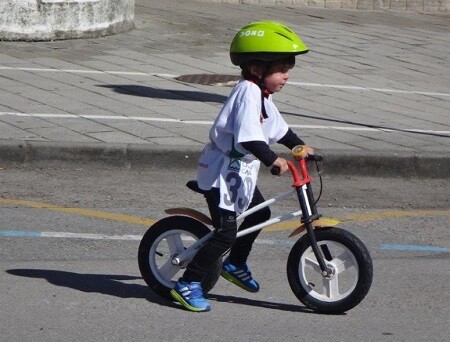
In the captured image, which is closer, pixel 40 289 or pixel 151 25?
pixel 40 289

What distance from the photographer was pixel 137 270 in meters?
6.38

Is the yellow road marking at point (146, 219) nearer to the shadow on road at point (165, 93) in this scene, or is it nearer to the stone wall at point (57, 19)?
the shadow on road at point (165, 93)

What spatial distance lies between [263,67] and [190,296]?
1.22 m

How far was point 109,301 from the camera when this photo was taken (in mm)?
5789

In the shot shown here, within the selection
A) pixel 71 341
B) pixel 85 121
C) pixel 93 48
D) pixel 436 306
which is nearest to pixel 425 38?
pixel 93 48

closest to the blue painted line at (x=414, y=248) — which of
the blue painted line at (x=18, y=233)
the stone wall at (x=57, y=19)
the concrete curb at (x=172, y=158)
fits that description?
the concrete curb at (x=172, y=158)

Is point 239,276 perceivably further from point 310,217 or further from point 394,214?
point 394,214

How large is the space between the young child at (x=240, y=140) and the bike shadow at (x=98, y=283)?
0.31 metres

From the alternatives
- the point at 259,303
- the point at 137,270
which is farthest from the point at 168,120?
the point at 259,303

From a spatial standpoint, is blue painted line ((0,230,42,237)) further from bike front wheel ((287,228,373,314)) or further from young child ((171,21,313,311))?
bike front wheel ((287,228,373,314))

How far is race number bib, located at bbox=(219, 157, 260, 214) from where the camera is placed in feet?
18.3

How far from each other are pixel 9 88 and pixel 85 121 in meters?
1.49

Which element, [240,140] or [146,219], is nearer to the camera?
[240,140]

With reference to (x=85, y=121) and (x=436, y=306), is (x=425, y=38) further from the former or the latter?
(x=436, y=306)
